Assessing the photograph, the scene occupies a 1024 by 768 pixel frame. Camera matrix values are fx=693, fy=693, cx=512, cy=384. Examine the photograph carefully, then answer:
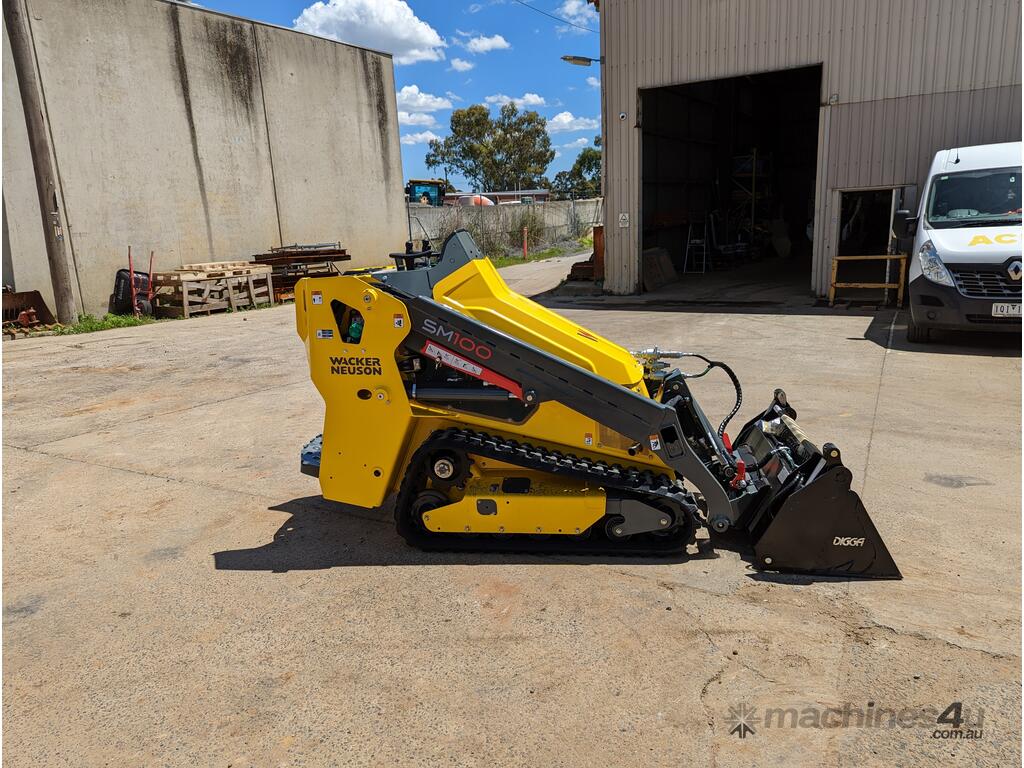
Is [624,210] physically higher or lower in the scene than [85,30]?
lower

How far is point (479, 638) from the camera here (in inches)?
117

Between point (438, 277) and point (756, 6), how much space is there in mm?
12419

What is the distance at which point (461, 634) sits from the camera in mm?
3012

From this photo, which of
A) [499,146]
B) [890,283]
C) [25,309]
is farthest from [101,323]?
[499,146]

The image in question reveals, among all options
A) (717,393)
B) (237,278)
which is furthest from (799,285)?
(237,278)

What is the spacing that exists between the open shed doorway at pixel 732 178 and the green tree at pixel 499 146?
29549mm

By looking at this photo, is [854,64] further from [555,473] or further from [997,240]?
[555,473]

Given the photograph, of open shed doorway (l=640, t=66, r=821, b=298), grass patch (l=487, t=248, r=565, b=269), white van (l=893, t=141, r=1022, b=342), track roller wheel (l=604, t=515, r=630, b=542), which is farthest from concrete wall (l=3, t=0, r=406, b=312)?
white van (l=893, t=141, r=1022, b=342)

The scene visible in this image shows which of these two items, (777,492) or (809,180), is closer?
(777,492)

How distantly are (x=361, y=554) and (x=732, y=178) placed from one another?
2137cm

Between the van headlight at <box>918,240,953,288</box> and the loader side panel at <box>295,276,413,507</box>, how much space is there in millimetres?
7230

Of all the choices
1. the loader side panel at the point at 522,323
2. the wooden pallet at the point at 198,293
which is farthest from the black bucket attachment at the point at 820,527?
the wooden pallet at the point at 198,293

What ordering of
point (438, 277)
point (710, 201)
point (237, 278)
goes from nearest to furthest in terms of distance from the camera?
point (438, 277), point (237, 278), point (710, 201)

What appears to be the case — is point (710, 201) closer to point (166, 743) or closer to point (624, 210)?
point (624, 210)
